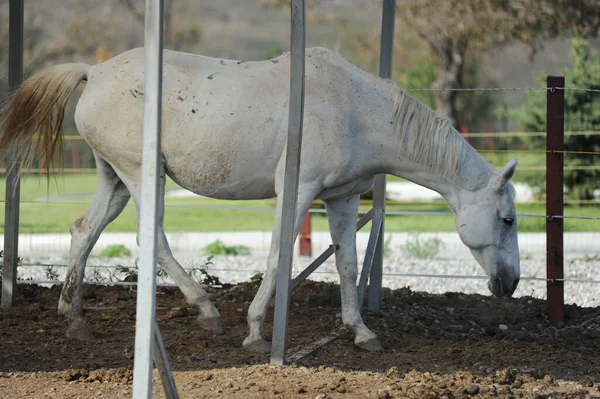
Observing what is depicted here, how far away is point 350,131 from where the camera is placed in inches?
227

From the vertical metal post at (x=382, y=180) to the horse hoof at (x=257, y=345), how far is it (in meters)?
1.48

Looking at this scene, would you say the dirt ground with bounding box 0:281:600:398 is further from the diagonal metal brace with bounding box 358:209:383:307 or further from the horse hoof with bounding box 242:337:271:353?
the diagonal metal brace with bounding box 358:209:383:307

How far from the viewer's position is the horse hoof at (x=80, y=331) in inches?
237

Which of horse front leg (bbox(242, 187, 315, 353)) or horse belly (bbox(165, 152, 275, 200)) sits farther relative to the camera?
horse belly (bbox(165, 152, 275, 200))

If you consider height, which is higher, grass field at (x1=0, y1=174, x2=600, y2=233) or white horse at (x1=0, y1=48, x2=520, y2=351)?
white horse at (x1=0, y1=48, x2=520, y2=351)

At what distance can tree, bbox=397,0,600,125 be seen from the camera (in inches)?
945

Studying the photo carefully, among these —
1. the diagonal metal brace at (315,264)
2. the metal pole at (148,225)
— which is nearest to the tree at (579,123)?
the diagonal metal brace at (315,264)

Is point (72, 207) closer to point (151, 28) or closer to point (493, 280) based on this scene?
point (493, 280)

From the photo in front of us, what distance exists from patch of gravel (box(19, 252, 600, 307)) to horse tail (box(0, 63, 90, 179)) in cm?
246

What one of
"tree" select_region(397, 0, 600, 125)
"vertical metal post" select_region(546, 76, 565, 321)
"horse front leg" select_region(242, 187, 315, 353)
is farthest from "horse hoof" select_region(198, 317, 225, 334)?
"tree" select_region(397, 0, 600, 125)

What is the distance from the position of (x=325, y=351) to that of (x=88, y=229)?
6.11ft

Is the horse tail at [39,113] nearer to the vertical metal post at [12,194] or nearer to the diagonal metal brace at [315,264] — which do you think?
the vertical metal post at [12,194]

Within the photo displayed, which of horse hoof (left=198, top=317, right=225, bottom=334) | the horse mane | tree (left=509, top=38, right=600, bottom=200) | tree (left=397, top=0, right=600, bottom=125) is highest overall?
tree (left=397, top=0, right=600, bottom=125)

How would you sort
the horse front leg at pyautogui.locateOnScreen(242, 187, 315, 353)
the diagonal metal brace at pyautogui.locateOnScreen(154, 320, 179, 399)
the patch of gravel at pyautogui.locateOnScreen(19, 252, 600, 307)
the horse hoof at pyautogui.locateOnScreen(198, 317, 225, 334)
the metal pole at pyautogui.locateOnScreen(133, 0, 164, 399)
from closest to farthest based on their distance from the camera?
1. the metal pole at pyautogui.locateOnScreen(133, 0, 164, 399)
2. the diagonal metal brace at pyautogui.locateOnScreen(154, 320, 179, 399)
3. the horse front leg at pyautogui.locateOnScreen(242, 187, 315, 353)
4. the horse hoof at pyautogui.locateOnScreen(198, 317, 225, 334)
5. the patch of gravel at pyautogui.locateOnScreen(19, 252, 600, 307)
